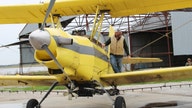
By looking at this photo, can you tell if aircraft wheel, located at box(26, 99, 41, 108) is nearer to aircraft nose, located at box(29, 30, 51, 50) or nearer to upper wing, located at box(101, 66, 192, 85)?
upper wing, located at box(101, 66, 192, 85)

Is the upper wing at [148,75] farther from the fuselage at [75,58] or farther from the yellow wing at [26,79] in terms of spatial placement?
the yellow wing at [26,79]

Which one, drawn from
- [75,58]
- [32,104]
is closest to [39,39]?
[75,58]

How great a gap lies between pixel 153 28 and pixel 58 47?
80.2 feet

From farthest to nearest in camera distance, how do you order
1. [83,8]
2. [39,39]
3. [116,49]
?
[116,49] < [83,8] < [39,39]

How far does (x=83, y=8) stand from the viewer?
26.7ft

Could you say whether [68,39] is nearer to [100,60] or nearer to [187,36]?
[100,60]

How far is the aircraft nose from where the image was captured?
18.2 feet

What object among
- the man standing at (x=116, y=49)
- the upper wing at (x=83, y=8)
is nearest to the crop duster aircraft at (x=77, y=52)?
the upper wing at (x=83, y=8)

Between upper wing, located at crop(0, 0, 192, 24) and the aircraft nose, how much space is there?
2.27 m

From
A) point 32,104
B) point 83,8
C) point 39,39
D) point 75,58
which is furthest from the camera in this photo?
point 83,8

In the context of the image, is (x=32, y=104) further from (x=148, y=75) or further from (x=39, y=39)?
(x=148, y=75)

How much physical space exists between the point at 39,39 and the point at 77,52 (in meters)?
1.20

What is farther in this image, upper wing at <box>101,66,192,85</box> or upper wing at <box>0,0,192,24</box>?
upper wing at <box>0,0,192,24</box>

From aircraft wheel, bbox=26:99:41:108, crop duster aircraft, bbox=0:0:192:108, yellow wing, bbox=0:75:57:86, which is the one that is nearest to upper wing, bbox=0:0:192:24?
crop duster aircraft, bbox=0:0:192:108
